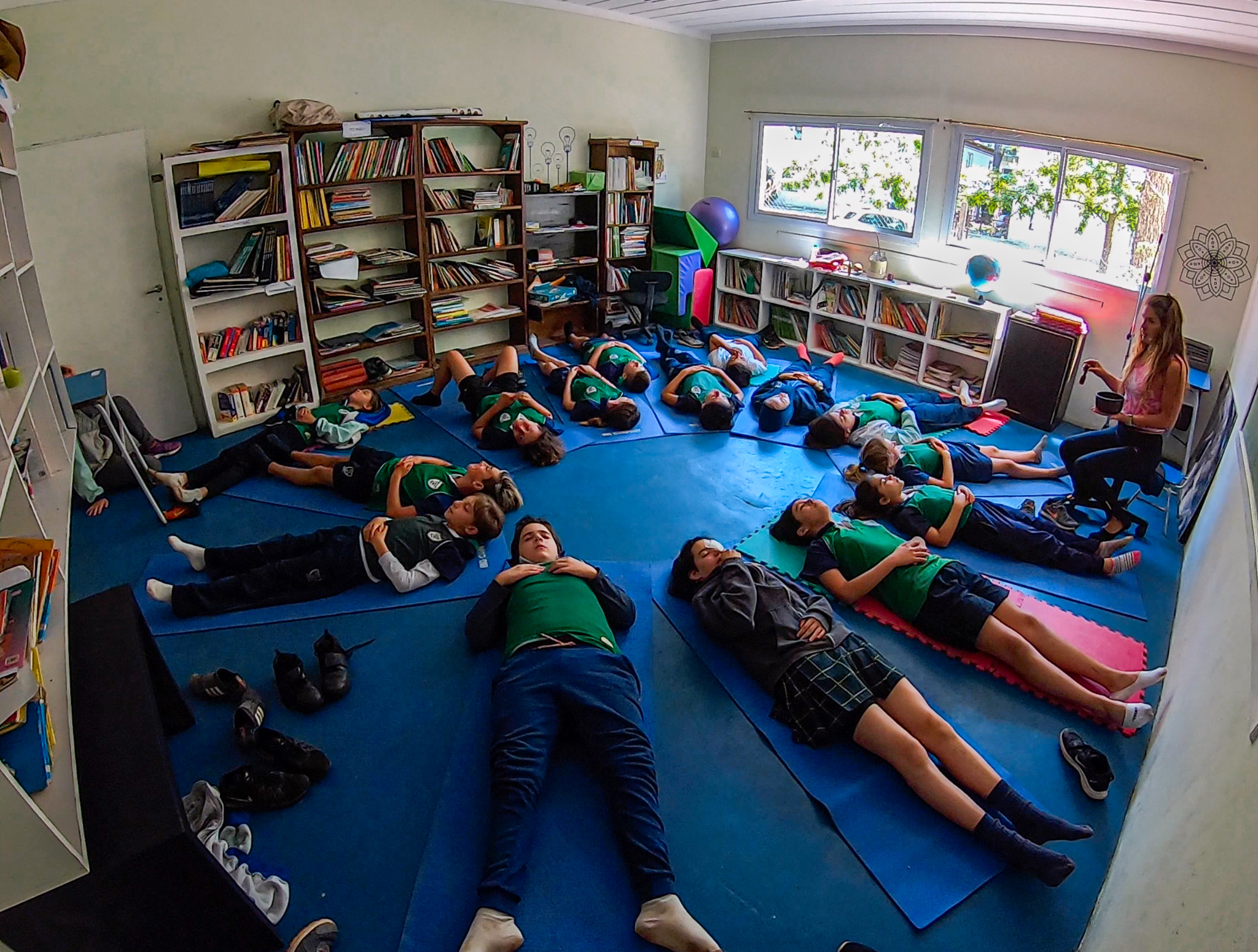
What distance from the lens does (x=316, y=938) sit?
233 centimetres

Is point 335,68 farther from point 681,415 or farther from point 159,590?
point 159,590

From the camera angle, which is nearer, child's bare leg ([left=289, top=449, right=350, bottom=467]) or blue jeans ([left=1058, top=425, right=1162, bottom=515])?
blue jeans ([left=1058, top=425, right=1162, bottom=515])

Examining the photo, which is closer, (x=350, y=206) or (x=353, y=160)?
(x=353, y=160)

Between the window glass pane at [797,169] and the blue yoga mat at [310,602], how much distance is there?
5.58 metres

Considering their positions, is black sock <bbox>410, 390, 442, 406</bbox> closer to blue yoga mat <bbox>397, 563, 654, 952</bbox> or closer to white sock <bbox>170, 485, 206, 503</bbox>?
white sock <bbox>170, 485, 206, 503</bbox>

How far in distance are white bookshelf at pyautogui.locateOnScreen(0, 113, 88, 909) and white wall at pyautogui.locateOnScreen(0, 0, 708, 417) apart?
1.40 metres

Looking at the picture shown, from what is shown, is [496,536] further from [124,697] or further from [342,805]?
[124,697]

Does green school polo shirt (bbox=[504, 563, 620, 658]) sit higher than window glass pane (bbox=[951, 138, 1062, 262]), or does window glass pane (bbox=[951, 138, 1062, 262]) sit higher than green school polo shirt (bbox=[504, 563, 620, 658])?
window glass pane (bbox=[951, 138, 1062, 262])

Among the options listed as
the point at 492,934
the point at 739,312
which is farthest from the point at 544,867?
the point at 739,312

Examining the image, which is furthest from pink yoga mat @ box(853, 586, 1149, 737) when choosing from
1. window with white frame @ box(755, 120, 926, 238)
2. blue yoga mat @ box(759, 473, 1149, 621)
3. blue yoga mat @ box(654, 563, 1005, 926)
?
window with white frame @ box(755, 120, 926, 238)

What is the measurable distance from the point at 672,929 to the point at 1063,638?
2.33m

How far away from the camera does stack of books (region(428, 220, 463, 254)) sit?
6832 mm

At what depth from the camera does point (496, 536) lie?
4.40 m

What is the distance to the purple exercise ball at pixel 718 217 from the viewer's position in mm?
8492
